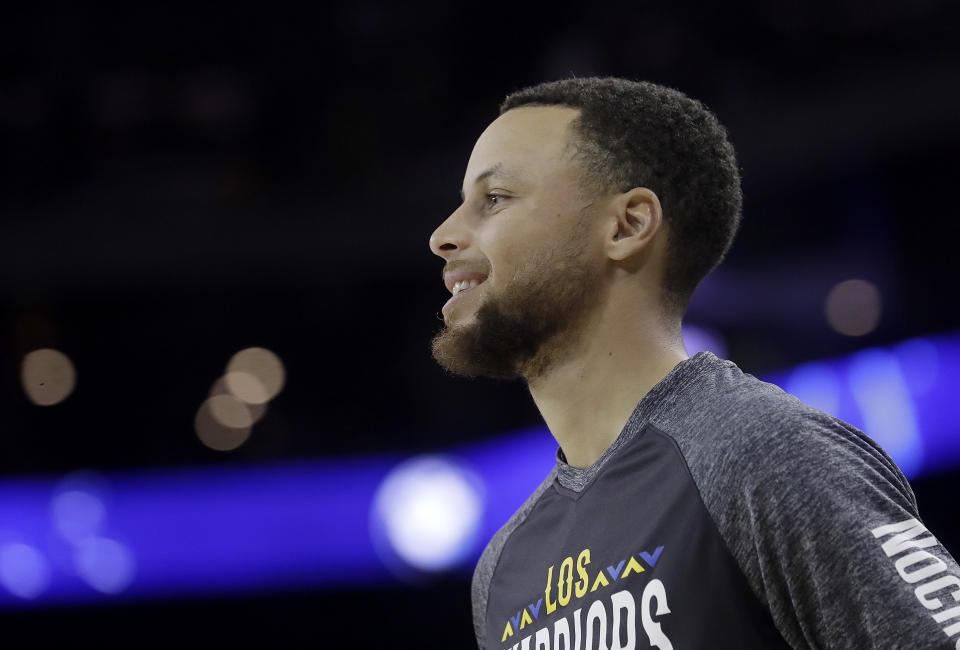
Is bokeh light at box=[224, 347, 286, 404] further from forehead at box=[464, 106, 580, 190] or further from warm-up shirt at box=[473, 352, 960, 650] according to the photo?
warm-up shirt at box=[473, 352, 960, 650]

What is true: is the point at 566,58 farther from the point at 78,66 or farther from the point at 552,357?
the point at 552,357

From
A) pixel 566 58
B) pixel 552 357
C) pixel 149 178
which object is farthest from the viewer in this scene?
pixel 149 178

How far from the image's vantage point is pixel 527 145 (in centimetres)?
173

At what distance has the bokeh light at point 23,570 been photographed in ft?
21.2

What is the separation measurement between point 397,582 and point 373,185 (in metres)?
2.82

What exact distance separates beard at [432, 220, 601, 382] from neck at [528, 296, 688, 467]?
0.02m

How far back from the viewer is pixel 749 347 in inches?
273

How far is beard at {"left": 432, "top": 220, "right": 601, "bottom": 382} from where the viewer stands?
163cm

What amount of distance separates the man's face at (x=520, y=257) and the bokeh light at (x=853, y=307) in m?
4.96

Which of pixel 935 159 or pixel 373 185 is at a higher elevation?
pixel 373 185

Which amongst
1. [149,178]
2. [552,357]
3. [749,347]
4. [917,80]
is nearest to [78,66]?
[149,178]

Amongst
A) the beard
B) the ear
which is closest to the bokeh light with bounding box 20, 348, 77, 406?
the beard

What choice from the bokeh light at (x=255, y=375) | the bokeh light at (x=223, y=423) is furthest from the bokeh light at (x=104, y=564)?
the bokeh light at (x=255, y=375)

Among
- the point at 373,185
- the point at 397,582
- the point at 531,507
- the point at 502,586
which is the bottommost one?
the point at 502,586
